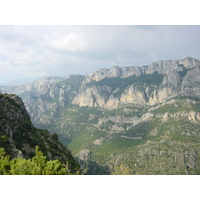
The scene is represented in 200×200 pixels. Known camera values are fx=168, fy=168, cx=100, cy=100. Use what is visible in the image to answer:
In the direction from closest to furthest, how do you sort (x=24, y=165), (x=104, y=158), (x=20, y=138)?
(x=24, y=165) < (x=20, y=138) < (x=104, y=158)

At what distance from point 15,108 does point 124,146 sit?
119 metres

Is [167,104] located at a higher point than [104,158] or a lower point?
higher

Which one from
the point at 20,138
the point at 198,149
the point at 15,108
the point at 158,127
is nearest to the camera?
the point at 20,138

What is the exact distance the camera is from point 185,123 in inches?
5974

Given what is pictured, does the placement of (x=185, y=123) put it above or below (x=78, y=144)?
above

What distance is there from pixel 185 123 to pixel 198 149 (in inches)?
1663

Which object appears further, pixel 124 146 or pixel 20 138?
pixel 124 146
